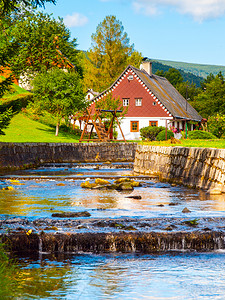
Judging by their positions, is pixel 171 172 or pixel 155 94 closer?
pixel 171 172

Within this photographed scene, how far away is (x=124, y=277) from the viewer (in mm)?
6859

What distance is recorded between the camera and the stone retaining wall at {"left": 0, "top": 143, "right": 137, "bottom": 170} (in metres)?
25.7

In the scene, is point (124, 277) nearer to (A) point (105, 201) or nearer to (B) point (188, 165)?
(A) point (105, 201)

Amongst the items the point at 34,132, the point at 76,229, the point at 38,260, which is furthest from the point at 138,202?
the point at 34,132

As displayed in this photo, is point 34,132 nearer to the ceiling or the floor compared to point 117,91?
nearer to the floor

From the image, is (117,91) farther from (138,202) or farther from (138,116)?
(138,202)

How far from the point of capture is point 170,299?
588 centimetres

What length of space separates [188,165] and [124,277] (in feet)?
36.9

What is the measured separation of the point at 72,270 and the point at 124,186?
393 inches

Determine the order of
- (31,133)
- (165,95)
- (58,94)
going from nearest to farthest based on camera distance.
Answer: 1. (31,133)
2. (58,94)
3. (165,95)

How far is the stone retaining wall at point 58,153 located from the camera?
84.2 feet

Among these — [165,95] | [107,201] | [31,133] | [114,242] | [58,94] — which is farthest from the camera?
[165,95]

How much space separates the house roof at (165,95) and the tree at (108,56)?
8.51 meters

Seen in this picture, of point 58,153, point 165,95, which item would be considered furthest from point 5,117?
point 165,95
